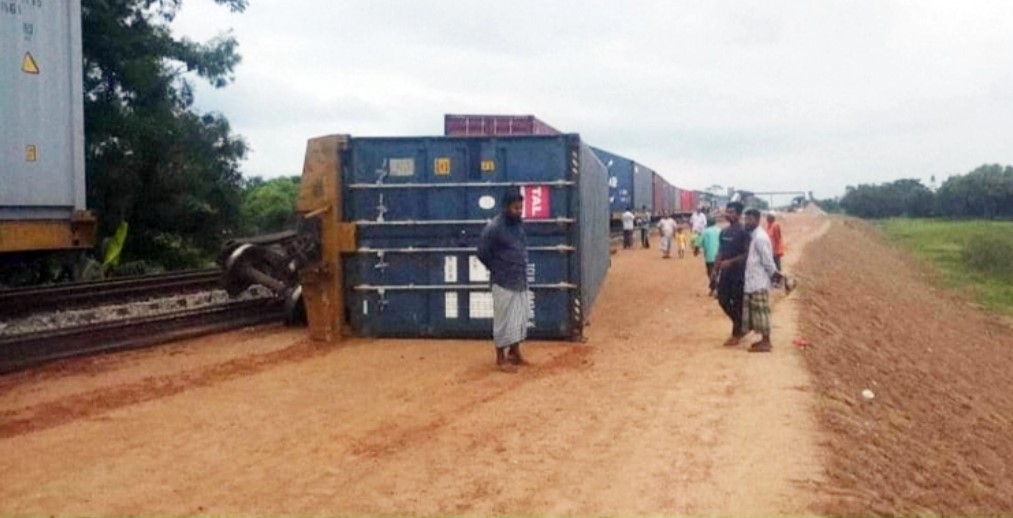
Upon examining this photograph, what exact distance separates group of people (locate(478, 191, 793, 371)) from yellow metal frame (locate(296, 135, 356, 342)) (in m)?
2.07

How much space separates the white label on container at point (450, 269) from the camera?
1234 cm

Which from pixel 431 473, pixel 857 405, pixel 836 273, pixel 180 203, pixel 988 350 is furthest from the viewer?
pixel 836 273

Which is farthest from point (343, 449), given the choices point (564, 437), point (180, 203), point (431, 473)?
point (180, 203)

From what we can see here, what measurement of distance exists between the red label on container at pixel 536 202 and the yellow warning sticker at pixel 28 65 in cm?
492

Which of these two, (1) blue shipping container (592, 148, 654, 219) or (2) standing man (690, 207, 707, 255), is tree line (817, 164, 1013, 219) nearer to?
(1) blue shipping container (592, 148, 654, 219)

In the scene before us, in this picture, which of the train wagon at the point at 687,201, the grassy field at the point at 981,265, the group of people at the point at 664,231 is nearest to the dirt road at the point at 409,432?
the group of people at the point at 664,231

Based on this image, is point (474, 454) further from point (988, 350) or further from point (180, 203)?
point (180, 203)

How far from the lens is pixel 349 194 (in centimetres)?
1246

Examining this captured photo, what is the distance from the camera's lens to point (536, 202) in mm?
12156

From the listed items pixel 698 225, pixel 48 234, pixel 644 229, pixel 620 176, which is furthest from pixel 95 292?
pixel 644 229

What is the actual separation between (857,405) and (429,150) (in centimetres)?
516

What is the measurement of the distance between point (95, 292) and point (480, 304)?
556cm

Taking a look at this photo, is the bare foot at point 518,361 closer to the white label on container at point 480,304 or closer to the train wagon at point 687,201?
the white label on container at point 480,304

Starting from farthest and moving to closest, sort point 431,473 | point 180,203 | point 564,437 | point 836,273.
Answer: point 836,273 < point 180,203 < point 564,437 < point 431,473
